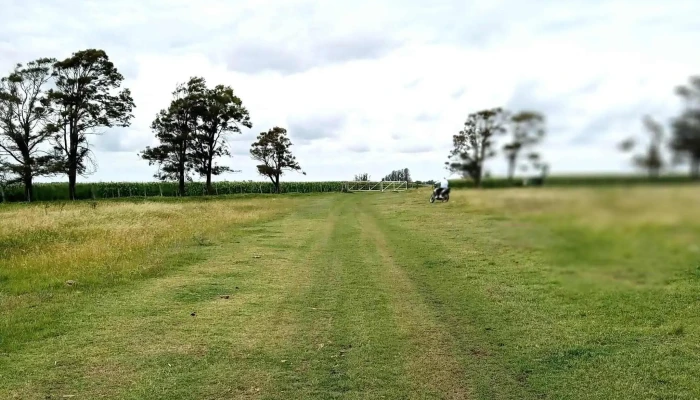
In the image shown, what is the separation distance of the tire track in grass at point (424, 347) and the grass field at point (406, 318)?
33 millimetres

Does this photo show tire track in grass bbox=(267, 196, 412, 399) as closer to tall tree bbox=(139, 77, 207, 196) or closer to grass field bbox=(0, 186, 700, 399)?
grass field bbox=(0, 186, 700, 399)

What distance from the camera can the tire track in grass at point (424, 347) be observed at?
6762 mm

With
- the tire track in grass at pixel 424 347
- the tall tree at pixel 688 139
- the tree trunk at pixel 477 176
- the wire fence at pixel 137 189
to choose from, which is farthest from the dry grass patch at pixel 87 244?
the wire fence at pixel 137 189

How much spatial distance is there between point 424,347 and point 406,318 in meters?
1.54

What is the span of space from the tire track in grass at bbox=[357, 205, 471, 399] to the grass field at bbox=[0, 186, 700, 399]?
0.11 feet

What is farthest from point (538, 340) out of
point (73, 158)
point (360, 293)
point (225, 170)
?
point (225, 170)

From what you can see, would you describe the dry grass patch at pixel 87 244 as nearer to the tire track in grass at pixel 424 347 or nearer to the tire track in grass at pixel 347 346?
the tire track in grass at pixel 347 346

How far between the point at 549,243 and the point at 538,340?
7.56 metres

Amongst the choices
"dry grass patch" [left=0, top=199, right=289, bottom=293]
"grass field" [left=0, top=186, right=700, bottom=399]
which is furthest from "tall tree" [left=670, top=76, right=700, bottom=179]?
"dry grass patch" [left=0, top=199, right=289, bottom=293]

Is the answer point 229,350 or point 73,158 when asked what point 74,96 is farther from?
point 229,350

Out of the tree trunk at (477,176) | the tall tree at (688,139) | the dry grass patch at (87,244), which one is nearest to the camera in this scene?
the tall tree at (688,139)

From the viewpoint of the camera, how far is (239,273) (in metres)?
14.3

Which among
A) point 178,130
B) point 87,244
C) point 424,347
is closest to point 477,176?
point 424,347

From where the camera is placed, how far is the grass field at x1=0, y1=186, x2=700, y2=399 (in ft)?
4.75
